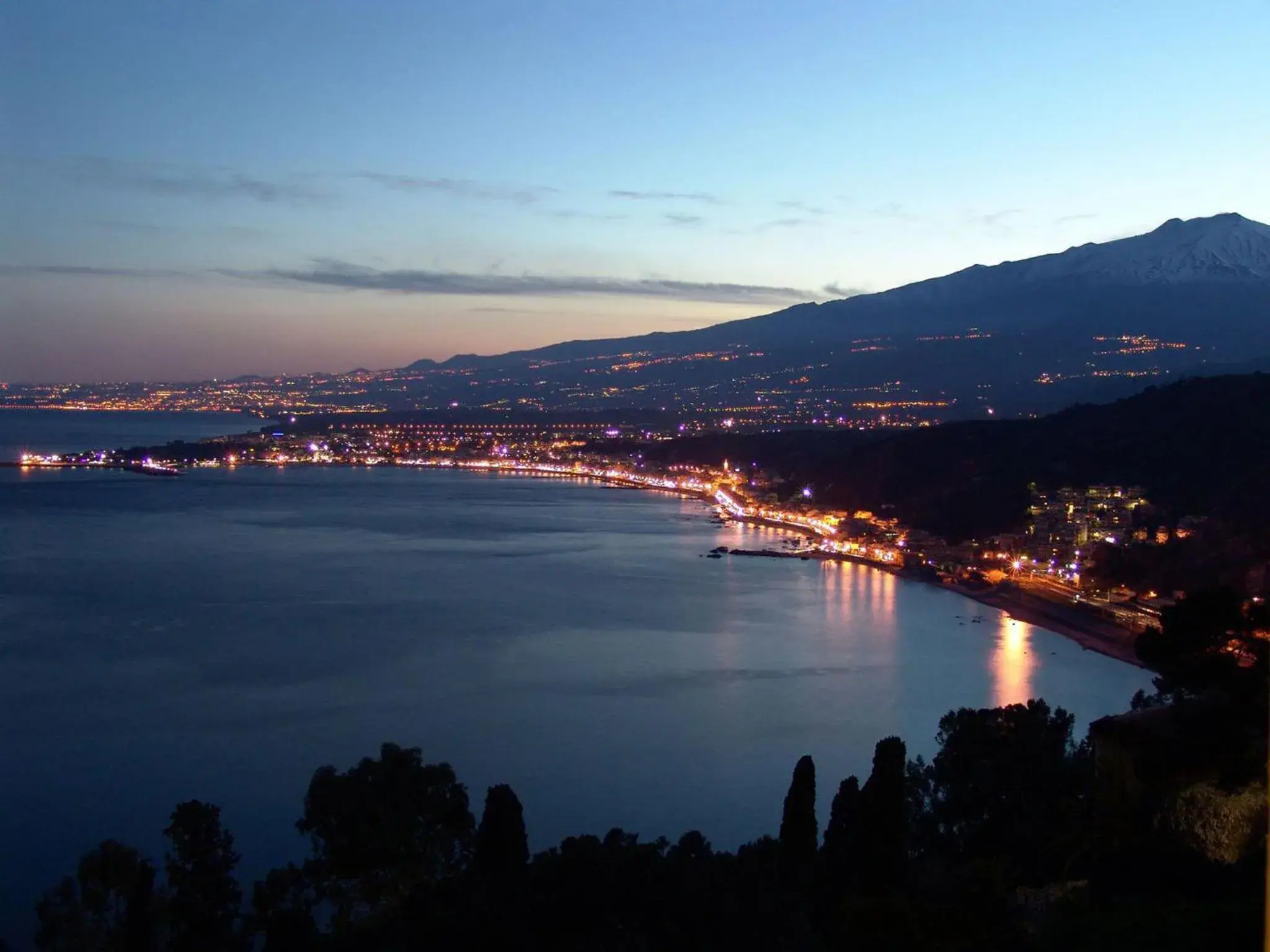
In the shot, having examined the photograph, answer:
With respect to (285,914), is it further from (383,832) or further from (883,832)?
(883,832)

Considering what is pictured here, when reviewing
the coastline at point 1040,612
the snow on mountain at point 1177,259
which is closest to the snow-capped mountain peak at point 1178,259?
the snow on mountain at point 1177,259

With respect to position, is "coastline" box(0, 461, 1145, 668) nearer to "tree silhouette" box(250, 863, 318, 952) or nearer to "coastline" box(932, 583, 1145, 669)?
"coastline" box(932, 583, 1145, 669)

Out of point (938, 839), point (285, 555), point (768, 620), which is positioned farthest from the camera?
point (285, 555)

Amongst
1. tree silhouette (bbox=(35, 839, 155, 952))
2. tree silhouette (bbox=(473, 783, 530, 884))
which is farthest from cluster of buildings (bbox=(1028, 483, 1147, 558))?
tree silhouette (bbox=(35, 839, 155, 952))

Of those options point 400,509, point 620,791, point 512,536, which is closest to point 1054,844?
point 620,791

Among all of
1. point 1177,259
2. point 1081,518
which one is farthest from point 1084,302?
point 1081,518

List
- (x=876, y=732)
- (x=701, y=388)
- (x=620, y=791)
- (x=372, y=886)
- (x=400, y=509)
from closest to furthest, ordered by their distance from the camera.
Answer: (x=372, y=886) → (x=620, y=791) → (x=876, y=732) → (x=400, y=509) → (x=701, y=388)

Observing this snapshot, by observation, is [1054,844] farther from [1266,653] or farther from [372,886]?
[372,886]
